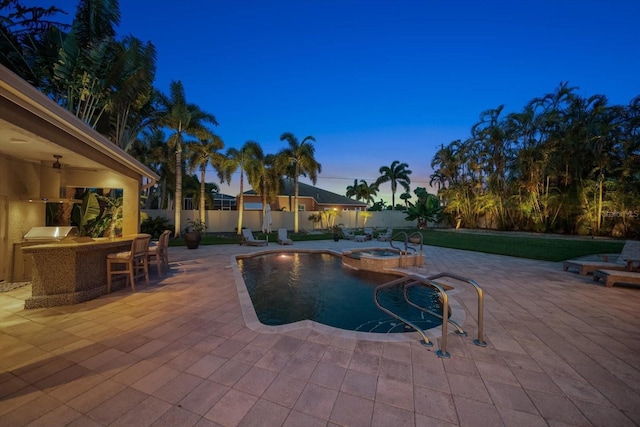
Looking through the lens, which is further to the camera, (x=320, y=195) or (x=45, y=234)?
(x=320, y=195)

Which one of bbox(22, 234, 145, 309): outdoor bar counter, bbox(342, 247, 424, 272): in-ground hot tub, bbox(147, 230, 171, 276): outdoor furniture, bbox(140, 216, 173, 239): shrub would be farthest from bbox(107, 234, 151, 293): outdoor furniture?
bbox(140, 216, 173, 239): shrub

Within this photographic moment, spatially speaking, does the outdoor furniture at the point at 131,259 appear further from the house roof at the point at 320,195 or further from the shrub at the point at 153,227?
the house roof at the point at 320,195

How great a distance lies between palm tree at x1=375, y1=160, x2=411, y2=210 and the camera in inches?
1444

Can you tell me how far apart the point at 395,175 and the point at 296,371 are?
36960 millimetres

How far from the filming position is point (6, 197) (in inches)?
225

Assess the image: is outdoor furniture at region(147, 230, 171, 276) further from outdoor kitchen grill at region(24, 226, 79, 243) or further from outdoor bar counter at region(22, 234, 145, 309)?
outdoor kitchen grill at region(24, 226, 79, 243)

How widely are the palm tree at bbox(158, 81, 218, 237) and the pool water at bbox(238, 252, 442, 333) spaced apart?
10252mm

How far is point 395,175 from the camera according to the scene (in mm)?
37062

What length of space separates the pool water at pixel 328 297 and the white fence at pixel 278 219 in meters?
12.5

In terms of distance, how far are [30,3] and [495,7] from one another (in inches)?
825

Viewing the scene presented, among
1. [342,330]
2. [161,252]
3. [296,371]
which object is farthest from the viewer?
[161,252]

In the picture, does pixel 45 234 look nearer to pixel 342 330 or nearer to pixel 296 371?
pixel 296 371

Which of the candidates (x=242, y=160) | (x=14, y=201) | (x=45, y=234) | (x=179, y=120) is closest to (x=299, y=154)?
(x=242, y=160)

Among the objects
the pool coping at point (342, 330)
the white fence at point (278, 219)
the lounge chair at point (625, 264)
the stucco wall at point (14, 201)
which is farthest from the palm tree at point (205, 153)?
the lounge chair at point (625, 264)
